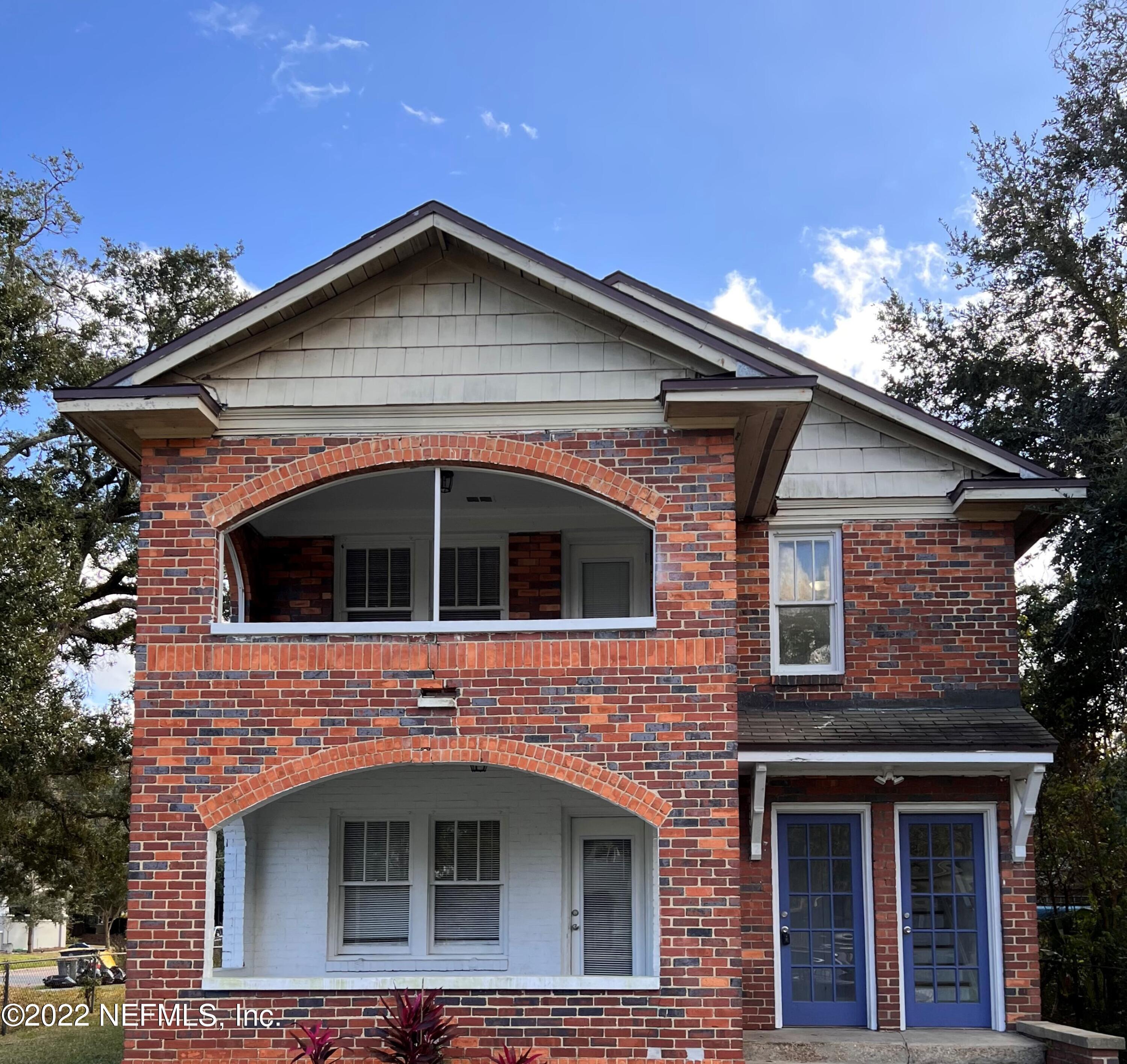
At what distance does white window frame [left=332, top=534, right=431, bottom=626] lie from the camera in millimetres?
13734

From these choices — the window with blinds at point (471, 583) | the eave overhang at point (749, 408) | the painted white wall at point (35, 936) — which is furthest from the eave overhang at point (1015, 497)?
the painted white wall at point (35, 936)

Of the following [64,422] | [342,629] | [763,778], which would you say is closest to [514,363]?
[342,629]

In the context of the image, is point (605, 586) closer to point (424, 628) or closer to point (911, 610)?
point (911, 610)

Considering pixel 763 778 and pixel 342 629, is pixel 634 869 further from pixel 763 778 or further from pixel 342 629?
pixel 342 629

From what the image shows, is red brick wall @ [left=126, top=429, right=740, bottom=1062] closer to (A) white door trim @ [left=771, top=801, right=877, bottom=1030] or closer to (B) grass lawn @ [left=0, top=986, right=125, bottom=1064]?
(A) white door trim @ [left=771, top=801, right=877, bottom=1030]

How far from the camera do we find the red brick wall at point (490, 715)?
9.77m

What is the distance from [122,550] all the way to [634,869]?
43.0ft

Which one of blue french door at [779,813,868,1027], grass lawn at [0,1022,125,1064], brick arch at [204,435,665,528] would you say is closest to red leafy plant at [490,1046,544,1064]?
blue french door at [779,813,868,1027]

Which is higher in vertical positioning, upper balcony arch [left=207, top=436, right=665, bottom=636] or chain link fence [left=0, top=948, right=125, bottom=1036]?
upper balcony arch [left=207, top=436, right=665, bottom=636]

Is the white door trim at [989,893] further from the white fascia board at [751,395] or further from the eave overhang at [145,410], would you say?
the eave overhang at [145,410]

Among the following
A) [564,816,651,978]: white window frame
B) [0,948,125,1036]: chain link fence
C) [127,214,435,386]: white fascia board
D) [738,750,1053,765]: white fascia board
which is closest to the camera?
[127,214,435,386]: white fascia board

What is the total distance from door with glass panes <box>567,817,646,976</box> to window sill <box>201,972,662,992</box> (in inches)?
120

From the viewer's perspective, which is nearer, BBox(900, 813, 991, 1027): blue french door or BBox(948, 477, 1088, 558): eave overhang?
BBox(900, 813, 991, 1027): blue french door

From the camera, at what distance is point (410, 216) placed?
34.6 feet
